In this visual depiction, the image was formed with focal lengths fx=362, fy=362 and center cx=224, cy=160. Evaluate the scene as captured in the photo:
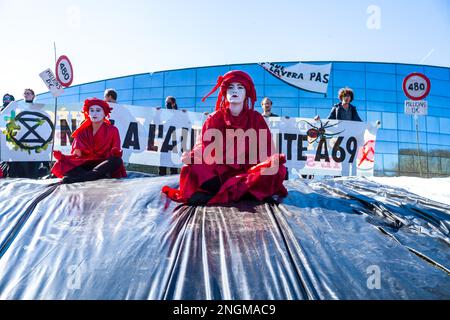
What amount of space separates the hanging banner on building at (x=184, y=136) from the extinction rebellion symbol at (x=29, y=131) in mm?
15

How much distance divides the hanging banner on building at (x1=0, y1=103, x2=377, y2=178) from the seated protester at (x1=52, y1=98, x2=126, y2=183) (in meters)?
2.21

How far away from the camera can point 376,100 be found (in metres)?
17.4

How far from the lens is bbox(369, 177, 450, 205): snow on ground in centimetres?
293

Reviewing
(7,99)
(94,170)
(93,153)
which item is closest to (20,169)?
(7,99)

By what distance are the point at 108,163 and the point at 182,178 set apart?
1389 millimetres

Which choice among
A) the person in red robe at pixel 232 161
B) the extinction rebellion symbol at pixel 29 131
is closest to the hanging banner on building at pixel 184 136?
the extinction rebellion symbol at pixel 29 131

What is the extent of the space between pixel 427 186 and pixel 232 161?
1838 millimetres

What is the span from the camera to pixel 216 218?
2.15 meters

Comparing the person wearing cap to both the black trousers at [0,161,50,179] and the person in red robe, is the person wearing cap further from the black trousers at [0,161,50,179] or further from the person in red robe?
the person in red robe

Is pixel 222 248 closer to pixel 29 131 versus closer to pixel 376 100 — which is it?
pixel 29 131

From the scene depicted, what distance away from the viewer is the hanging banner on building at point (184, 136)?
20.2 feet
